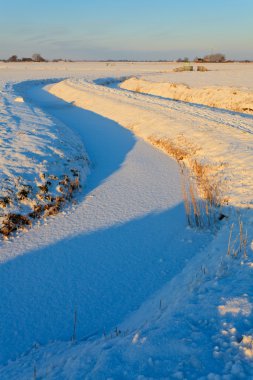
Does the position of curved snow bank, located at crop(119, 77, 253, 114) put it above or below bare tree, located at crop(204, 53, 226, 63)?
below

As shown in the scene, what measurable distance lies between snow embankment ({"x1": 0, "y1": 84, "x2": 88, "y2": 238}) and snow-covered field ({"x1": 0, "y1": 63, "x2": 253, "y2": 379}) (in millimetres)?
38

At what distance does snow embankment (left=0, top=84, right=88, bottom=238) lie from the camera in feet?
23.5

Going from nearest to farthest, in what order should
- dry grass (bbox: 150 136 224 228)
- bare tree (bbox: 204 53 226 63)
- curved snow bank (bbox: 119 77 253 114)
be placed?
dry grass (bbox: 150 136 224 228) → curved snow bank (bbox: 119 77 253 114) → bare tree (bbox: 204 53 226 63)

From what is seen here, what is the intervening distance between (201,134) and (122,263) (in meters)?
7.74

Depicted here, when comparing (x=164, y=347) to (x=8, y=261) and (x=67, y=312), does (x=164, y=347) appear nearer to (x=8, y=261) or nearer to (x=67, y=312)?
(x=67, y=312)

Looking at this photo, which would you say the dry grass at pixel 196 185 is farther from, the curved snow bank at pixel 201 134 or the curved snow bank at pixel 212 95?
the curved snow bank at pixel 212 95

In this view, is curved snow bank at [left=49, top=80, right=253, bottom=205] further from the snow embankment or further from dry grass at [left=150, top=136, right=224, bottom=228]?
the snow embankment

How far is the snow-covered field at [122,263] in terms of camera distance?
3.11 meters

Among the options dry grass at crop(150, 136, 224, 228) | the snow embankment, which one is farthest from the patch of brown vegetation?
dry grass at crop(150, 136, 224, 228)

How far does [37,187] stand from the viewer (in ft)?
25.7

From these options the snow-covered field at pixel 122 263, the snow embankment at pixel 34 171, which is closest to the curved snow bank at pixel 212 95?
the snow-covered field at pixel 122 263

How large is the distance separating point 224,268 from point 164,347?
74.5 inches

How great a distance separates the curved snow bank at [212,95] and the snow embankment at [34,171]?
12.0 m

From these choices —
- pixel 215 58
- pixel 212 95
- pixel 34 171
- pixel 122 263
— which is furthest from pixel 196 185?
pixel 215 58
